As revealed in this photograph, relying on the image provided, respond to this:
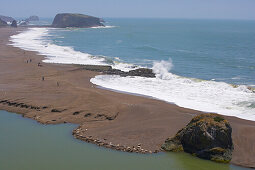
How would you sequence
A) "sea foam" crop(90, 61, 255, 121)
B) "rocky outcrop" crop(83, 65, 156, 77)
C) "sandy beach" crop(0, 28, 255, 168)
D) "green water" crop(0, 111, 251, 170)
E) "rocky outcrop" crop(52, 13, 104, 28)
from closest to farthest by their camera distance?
"green water" crop(0, 111, 251, 170) < "sandy beach" crop(0, 28, 255, 168) < "sea foam" crop(90, 61, 255, 121) < "rocky outcrop" crop(83, 65, 156, 77) < "rocky outcrop" crop(52, 13, 104, 28)

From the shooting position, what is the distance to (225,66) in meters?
53.8

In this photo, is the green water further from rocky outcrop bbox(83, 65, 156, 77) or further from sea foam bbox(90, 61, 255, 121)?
rocky outcrop bbox(83, 65, 156, 77)

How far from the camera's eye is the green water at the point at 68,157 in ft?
61.7

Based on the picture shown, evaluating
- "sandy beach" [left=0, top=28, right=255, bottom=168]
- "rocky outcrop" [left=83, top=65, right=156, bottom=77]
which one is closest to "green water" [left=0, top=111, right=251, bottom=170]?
"sandy beach" [left=0, top=28, right=255, bottom=168]

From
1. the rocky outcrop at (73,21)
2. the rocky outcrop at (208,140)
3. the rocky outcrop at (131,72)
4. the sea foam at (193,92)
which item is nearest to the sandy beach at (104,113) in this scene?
the rocky outcrop at (208,140)

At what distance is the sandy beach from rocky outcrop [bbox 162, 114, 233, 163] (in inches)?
33.2

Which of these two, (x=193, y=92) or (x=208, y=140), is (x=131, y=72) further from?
(x=208, y=140)

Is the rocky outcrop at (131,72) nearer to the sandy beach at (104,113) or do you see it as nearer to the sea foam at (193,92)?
the sea foam at (193,92)

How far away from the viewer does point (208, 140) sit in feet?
65.1

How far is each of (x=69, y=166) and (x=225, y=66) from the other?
135 feet

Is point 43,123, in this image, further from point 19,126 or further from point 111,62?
point 111,62

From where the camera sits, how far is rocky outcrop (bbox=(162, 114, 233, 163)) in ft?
64.5

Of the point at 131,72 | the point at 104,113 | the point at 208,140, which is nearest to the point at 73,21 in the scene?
the point at 131,72

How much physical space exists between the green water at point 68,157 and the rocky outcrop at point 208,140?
0.53 metres
